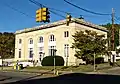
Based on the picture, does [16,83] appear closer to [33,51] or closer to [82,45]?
[82,45]

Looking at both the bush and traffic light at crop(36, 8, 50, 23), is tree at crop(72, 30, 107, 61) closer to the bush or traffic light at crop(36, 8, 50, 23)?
the bush

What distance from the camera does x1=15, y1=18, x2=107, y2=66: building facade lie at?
51.3 m

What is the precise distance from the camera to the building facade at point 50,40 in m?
51.3

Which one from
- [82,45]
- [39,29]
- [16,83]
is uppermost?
[39,29]

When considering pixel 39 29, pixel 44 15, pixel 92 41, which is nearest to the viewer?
pixel 44 15

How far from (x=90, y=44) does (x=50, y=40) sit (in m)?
14.0

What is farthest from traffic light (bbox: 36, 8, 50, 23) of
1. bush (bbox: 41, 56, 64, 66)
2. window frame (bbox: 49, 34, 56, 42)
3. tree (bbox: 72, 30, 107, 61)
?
window frame (bbox: 49, 34, 56, 42)

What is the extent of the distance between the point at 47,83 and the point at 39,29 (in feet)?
125

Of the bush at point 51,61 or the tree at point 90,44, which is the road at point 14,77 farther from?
the bush at point 51,61

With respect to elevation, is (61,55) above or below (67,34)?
below

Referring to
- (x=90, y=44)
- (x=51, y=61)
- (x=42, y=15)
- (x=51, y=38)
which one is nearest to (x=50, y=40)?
(x=51, y=38)

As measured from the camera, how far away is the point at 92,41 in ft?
146

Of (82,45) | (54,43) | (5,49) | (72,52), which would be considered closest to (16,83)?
(82,45)

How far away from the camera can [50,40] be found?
55.9m
